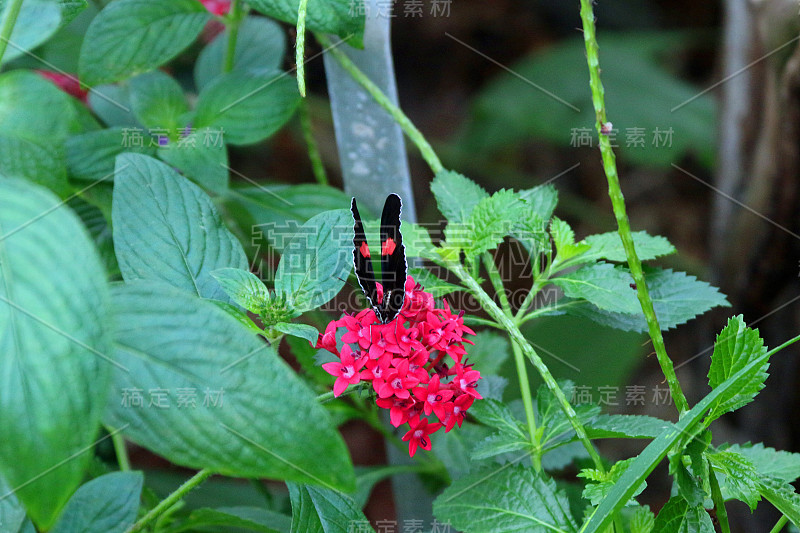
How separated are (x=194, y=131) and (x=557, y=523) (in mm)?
662

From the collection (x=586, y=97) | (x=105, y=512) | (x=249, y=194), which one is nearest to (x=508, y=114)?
(x=586, y=97)

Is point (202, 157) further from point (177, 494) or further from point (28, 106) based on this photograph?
point (177, 494)

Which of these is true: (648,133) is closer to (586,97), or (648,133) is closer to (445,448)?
(586,97)

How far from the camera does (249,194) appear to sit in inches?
37.5

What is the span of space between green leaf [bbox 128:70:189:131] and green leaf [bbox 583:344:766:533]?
2.33ft

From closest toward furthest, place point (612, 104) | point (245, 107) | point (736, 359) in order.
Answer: point (736, 359), point (245, 107), point (612, 104)

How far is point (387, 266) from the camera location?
65cm

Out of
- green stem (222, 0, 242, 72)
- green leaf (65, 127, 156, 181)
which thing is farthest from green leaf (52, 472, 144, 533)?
green stem (222, 0, 242, 72)

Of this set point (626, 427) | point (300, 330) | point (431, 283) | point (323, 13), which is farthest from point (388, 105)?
point (626, 427)

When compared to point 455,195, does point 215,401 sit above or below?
below

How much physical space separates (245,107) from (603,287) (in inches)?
20.6

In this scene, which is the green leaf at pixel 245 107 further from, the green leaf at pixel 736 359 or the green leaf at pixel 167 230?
the green leaf at pixel 736 359

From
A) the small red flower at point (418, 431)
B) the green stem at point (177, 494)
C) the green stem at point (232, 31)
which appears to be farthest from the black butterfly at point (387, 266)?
the green stem at point (232, 31)

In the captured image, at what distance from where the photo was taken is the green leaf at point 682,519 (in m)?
0.57
